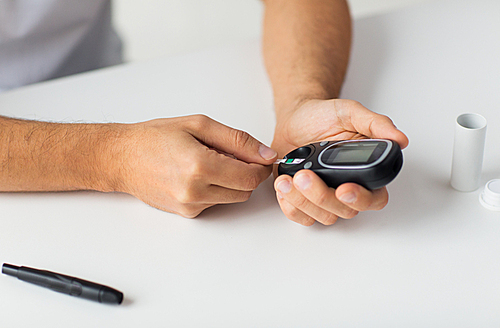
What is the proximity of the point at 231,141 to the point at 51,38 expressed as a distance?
0.74m

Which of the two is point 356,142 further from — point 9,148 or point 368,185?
point 9,148

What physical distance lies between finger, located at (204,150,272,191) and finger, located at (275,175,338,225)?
0.05 metres

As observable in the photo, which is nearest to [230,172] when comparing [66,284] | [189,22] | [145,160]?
[145,160]

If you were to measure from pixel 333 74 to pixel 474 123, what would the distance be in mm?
336

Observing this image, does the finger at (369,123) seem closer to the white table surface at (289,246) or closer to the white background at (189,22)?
the white table surface at (289,246)

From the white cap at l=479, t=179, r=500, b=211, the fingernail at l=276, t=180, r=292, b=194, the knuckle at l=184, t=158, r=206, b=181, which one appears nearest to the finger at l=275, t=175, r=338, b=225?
the fingernail at l=276, t=180, r=292, b=194

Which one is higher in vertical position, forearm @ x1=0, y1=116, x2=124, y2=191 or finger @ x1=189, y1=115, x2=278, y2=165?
finger @ x1=189, y1=115, x2=278, y2=165

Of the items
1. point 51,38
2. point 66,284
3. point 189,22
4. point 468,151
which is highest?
point 189,22

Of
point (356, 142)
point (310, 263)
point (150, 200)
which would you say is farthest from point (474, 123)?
point (150, 200)

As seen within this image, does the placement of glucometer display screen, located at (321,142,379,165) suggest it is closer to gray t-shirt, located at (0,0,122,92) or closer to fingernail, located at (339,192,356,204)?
fingernail, located at (339,192,356,204)

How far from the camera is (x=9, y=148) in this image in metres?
0.75

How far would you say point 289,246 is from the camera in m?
0.63

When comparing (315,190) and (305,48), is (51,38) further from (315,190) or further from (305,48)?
(315,190)

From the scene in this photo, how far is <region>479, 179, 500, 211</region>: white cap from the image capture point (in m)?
0.63
